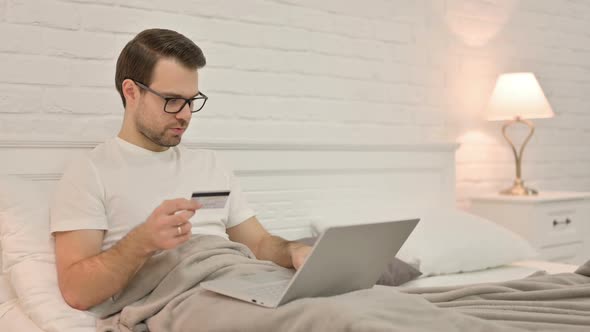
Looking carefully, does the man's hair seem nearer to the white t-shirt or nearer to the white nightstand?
the white t-shirt

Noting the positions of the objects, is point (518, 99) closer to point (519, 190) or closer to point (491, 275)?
point (519, 190)

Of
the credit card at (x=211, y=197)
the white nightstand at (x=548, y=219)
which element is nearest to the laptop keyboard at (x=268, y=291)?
the credit card at (x=211, y=197)

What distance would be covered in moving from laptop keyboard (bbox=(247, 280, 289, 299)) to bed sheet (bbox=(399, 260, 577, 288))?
0.89 meters

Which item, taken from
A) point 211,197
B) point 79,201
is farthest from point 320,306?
point 79,201

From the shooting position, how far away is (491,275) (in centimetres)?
237

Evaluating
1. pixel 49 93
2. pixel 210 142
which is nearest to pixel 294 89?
pixel 210 142

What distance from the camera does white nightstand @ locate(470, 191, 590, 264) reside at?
3123 millimetres

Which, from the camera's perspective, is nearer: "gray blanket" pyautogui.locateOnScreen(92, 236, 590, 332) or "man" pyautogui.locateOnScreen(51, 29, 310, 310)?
"gray blanket" pyautogui.locateOnScreen(92, 236, 590, 332)

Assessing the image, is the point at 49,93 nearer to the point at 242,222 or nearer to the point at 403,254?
the point at 242,222

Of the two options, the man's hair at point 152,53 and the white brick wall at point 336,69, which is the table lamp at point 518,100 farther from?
the man's hair at point 152,53

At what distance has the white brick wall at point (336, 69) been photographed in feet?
7.11

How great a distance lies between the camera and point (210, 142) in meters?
2.37

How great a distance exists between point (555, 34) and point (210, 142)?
2.23 m

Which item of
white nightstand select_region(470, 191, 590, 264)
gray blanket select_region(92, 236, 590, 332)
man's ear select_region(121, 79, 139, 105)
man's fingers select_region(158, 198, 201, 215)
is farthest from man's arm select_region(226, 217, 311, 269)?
white nightstand select_region(470, 191, 590, 264)
